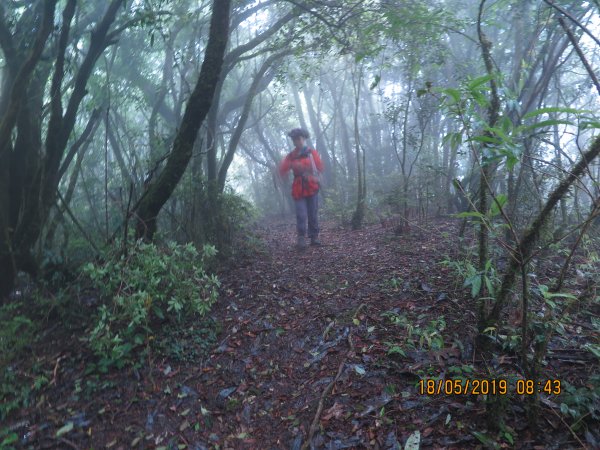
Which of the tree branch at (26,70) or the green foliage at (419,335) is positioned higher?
the tree branch at (26,70)

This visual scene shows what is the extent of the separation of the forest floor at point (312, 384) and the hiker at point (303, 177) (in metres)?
2.44

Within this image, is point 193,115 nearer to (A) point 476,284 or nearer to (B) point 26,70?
(B) point 26,70

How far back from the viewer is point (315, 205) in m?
7.23

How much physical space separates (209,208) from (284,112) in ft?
38.8

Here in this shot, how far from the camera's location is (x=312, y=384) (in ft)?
10.8

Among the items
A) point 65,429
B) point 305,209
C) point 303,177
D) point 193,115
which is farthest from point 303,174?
point 65,429

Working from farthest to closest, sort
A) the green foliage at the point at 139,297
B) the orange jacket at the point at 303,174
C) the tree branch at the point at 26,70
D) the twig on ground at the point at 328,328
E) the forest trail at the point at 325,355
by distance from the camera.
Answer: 1. the orange jacket at the point at 303,174
2. the tree branch at the point at 26,70
3. the twig on ground at the point at 328,328
4. the green foliage at the point at 139,297
5. the forest trail at the point at 325,355

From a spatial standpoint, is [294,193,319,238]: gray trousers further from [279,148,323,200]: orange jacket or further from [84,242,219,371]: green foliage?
[84,242,219,371]: green foliage

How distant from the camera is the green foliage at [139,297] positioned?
3.70m

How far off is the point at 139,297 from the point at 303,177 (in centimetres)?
395
